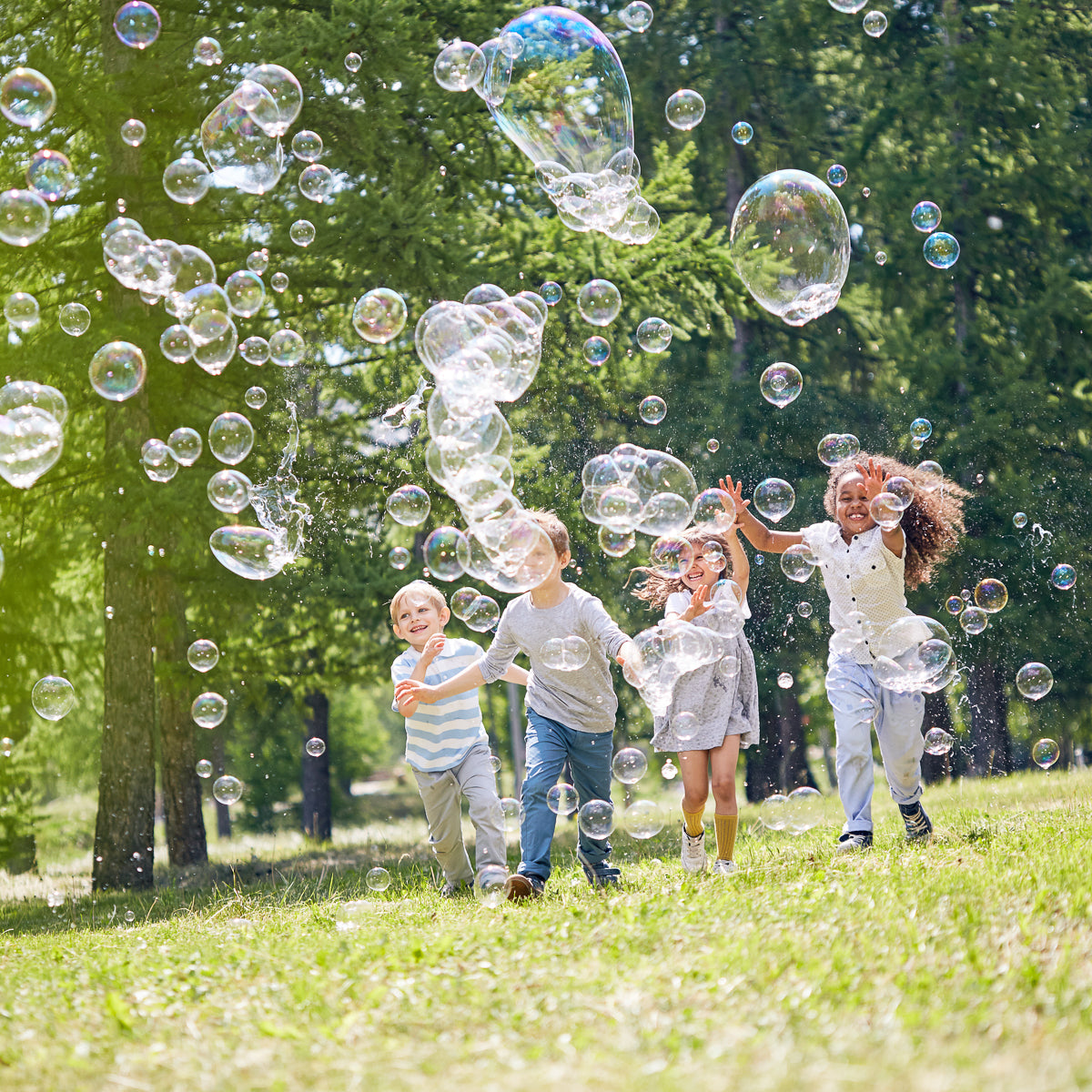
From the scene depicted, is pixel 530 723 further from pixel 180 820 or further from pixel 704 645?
pixel 180 820

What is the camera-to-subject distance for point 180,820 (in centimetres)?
1177

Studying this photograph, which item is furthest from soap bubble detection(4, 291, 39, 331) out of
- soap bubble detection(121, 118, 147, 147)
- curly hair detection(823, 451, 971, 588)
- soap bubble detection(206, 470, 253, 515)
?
curly hair detection(823, 451, 971, 588)

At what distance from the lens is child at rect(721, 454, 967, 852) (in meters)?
6.03

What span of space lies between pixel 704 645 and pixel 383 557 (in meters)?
6.97

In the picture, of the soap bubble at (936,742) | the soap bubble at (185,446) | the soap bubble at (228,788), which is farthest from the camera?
the soap bubble at (185,446)

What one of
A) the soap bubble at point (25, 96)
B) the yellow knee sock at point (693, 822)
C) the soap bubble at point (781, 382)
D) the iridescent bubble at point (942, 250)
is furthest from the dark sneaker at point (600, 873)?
the soap bubble at point (25, 96)

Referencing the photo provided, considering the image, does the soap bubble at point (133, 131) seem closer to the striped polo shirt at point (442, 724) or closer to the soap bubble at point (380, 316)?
the soap bubble at point (380, 316)

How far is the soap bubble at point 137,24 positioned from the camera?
316 inches

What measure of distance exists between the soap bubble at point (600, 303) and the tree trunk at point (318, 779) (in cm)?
1274

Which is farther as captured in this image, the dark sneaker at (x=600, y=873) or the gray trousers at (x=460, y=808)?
the gray trousers at (x=460, y=808)

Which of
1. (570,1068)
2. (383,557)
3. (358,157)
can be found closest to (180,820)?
(383,557)

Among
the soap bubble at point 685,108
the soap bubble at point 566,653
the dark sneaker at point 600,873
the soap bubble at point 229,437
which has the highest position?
the soap bubble at point 685,108

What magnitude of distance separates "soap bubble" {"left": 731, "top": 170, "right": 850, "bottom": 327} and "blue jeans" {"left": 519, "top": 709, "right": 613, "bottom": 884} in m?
2.90

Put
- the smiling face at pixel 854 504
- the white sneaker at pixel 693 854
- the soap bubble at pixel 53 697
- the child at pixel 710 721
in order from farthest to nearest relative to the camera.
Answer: the soap bubble at pixel 53 697 < the smiling face at pixel 854 504 < the white sneaker at pixel 693 854 < the child at pixel 710 721
